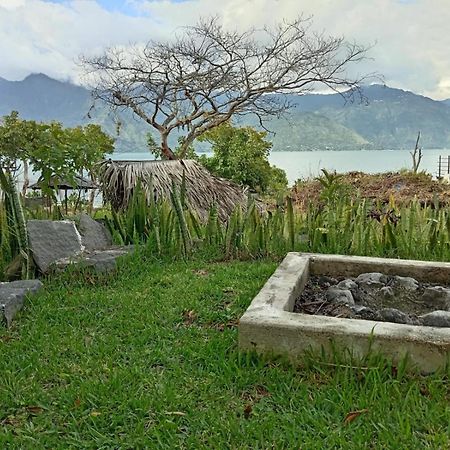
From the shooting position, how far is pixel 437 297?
8.89 feet

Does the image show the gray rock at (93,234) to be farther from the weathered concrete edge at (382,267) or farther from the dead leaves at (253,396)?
the dead leaves at (253,396)

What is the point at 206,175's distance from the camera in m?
6.49

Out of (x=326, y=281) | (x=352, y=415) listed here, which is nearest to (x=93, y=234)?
(x=326, y=281)

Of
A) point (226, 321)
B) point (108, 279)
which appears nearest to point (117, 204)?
point (108, 279)

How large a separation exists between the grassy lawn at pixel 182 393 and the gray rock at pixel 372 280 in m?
0.80

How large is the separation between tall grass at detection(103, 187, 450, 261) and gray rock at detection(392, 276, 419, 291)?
3.31ft

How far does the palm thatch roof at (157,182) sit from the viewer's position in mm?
5828

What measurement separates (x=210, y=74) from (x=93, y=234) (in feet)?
35.4

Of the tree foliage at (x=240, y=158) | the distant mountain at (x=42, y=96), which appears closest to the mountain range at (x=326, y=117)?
the distant mountain at (x=42, y=96)

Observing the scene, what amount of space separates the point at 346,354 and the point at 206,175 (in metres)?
4.64

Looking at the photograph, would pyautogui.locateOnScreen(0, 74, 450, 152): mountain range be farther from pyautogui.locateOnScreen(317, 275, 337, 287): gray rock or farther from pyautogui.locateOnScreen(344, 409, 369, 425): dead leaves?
pyautogui.locateOnScreen(344, 409, 369, 425): dead leaves

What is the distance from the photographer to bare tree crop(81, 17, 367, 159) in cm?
1384

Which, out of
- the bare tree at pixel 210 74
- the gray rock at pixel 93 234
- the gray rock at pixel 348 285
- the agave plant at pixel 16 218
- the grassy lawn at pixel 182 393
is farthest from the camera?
the bare tree at pixel 210 74

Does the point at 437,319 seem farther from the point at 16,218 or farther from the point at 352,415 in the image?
the point at 16,218
